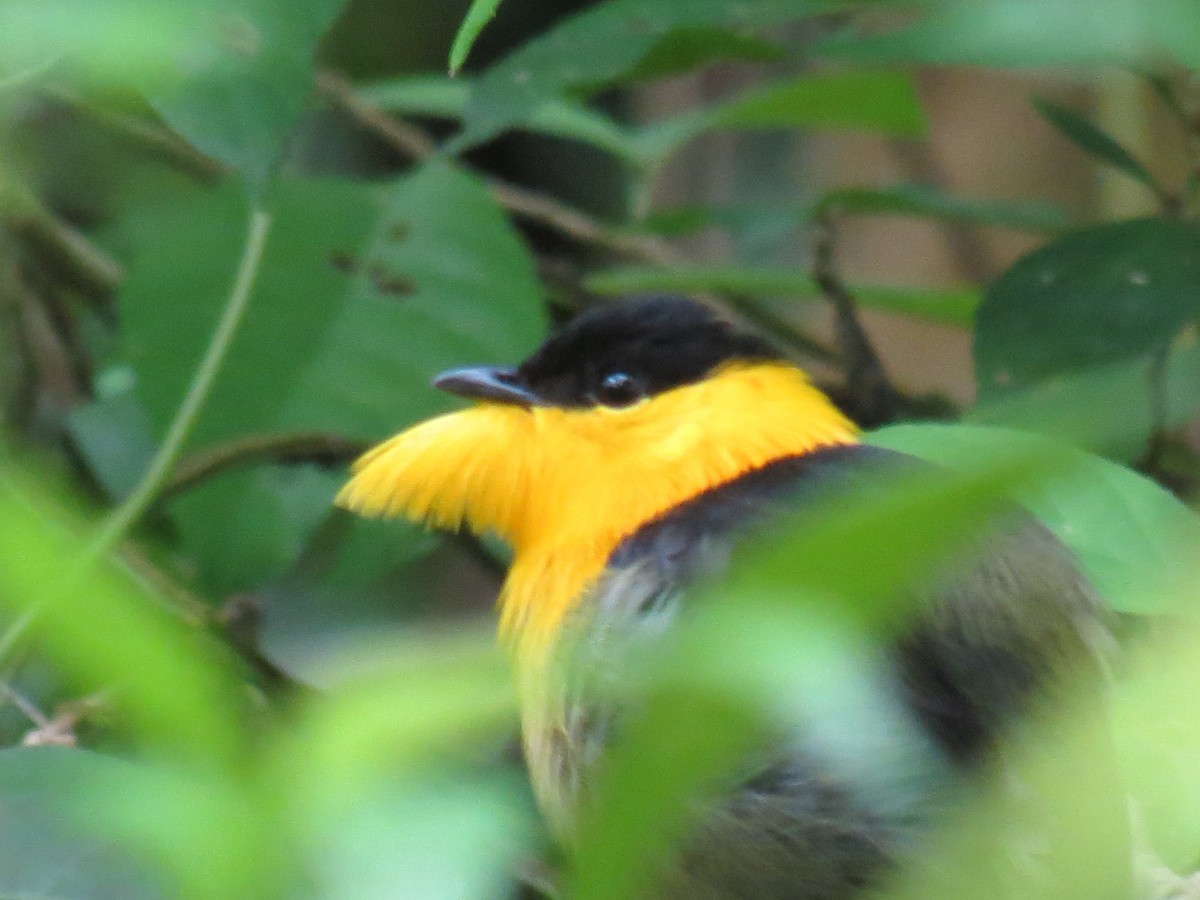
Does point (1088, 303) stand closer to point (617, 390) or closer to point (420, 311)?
point (617, 390)

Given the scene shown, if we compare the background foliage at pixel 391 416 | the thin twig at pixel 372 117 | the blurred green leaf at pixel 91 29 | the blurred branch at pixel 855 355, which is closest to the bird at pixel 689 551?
the background foliage at pixel 391 416

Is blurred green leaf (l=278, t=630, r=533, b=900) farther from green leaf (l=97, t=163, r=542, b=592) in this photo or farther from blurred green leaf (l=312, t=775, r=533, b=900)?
green leaf (l=97, t=163, r=542, b=592)

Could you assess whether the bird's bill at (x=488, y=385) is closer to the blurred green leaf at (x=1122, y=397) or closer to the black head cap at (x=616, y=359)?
the black head cap at (x=616, y=359)

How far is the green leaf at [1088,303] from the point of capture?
260 centimetres

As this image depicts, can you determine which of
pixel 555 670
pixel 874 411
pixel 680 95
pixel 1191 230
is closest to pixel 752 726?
pixel 555 670

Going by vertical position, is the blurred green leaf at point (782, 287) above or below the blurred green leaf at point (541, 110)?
below

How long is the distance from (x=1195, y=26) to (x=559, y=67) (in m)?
1.20

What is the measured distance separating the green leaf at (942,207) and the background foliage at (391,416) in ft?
0.04

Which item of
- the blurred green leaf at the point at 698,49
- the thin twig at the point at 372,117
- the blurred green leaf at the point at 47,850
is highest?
the blurred green leaf at the point at 698,49

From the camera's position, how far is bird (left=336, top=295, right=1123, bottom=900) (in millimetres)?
1942

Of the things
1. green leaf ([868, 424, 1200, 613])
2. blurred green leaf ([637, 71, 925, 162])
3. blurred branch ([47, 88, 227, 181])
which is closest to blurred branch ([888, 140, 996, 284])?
blurred green leaf ([637, 71, 925, 162])

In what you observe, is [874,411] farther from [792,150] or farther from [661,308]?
[792,150]

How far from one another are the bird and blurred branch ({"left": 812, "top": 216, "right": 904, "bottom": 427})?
23 cm

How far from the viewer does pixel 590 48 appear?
2.66 metres
